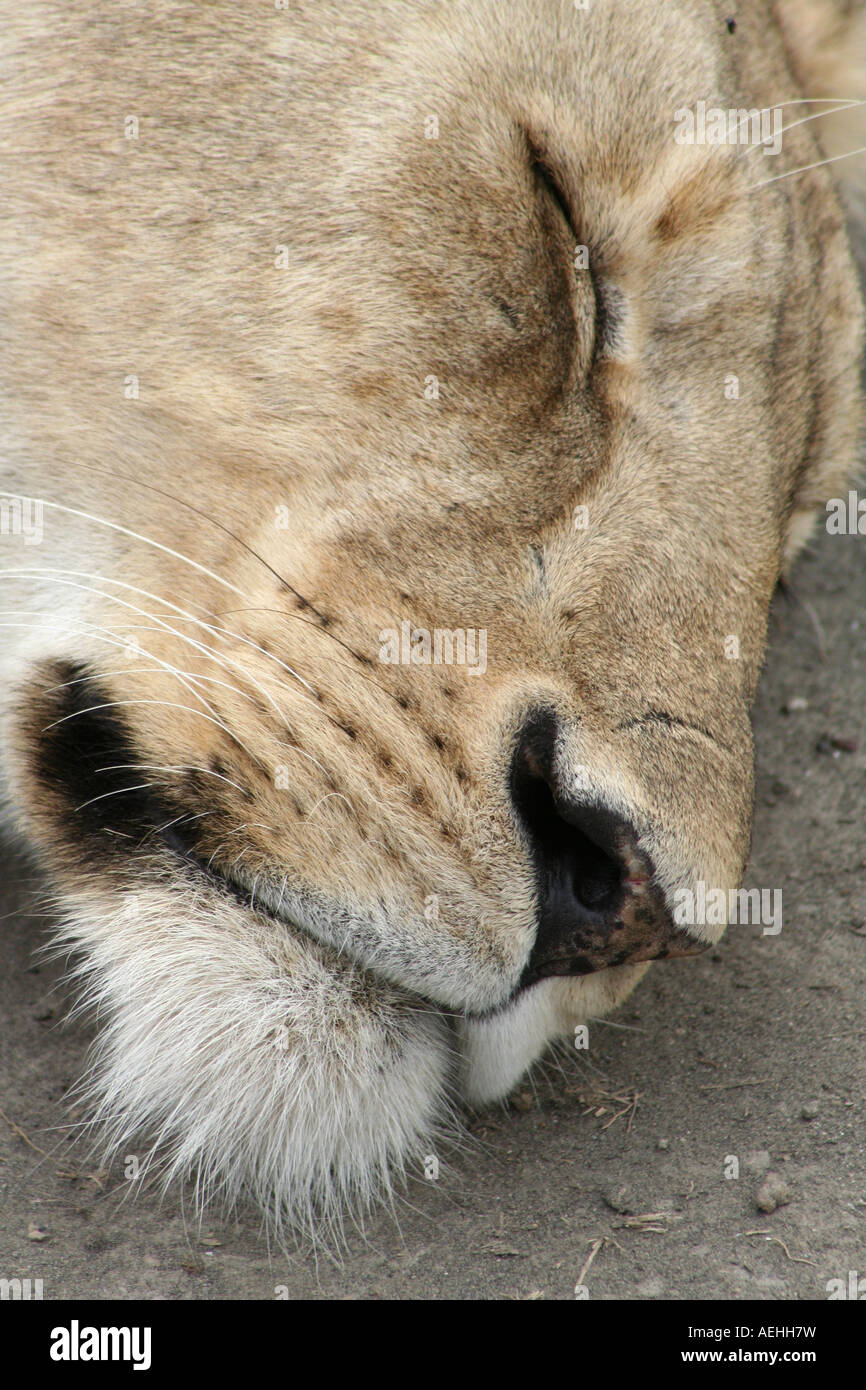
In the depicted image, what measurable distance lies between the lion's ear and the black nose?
202 cm

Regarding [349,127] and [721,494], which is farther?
[721,494]

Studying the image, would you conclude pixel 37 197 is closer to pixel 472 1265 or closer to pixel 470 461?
pixel 470 461

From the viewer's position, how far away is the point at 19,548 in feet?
7.98

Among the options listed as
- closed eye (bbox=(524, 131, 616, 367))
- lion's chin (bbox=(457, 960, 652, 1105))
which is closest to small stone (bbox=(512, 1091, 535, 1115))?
lion's chin (bbox=(457, 960, 652, 1105))

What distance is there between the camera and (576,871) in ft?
7.04

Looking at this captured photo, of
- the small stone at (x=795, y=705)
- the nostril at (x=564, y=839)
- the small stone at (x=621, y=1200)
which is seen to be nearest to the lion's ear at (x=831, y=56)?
the small stone at (x=795, y=705)

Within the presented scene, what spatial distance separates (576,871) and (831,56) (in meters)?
2.37

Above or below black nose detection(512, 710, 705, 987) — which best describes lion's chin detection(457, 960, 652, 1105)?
below

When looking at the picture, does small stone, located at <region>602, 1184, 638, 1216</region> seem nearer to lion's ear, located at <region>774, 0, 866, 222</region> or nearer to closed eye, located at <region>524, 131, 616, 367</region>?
closed eye, located at <region>524, 131, 616, 367</region>

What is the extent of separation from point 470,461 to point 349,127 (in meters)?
0.59

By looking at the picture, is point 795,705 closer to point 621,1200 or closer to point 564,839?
point 621,1200

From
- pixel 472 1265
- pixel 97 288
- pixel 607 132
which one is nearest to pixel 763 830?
pixel 472 1265

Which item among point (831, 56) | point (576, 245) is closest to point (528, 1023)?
point (576, 245)

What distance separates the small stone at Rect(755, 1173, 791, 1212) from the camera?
2426 millimetres
